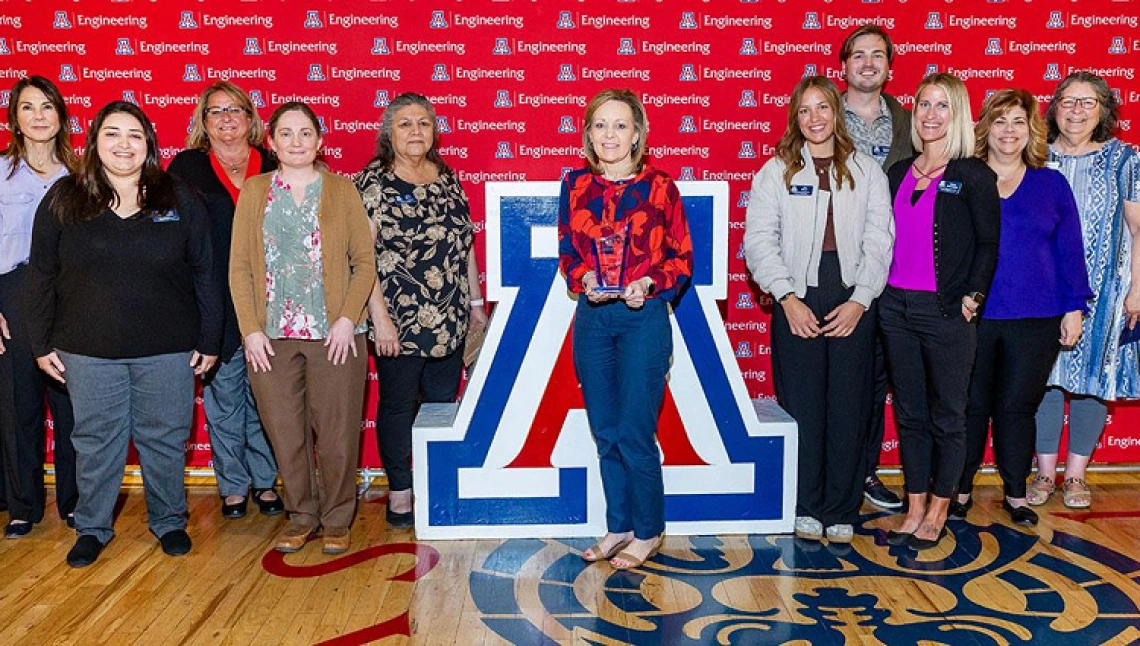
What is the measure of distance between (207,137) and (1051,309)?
341 cm

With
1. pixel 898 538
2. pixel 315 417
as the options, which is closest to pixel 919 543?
pixel 898 538

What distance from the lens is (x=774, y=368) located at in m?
4.26

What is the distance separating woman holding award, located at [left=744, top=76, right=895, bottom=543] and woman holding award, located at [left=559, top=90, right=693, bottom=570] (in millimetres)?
448

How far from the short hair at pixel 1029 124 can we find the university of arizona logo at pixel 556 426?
1.01m

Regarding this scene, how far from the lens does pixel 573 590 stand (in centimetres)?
367

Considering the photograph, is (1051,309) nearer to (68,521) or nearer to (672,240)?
(672,240)

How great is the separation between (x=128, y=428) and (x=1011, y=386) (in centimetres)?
342

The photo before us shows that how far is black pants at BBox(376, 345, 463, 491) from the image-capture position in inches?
169

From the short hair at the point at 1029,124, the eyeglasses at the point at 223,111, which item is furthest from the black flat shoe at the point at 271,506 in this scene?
the short hair at the point at 1029,124

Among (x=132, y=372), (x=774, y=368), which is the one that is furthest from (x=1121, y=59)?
(x=132, y=372)

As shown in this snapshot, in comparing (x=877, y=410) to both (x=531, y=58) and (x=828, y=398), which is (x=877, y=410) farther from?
(x=531, y=58)

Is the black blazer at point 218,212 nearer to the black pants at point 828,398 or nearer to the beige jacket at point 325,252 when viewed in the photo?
the beige jacket at point 325,252

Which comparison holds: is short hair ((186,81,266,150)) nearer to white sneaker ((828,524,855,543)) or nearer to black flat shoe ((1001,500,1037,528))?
white sneaker ((828,524,855,543))

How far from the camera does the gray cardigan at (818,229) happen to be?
390 cm
